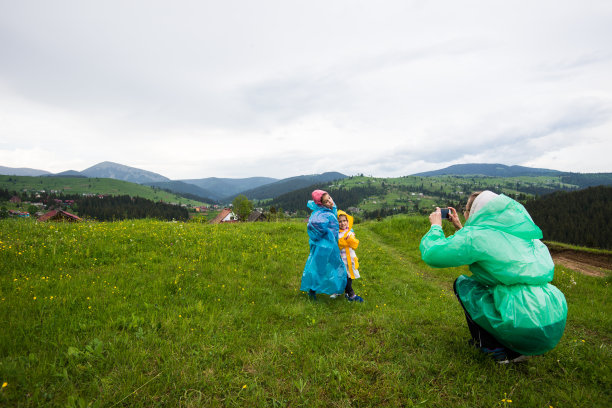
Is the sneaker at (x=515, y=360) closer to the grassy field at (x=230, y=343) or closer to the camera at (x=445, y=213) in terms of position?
the grassy field at (x=230, y=343)

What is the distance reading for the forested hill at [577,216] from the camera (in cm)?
9294

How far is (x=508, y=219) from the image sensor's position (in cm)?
343

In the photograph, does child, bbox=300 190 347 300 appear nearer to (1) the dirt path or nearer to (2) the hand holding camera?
(2) the hand holding camera

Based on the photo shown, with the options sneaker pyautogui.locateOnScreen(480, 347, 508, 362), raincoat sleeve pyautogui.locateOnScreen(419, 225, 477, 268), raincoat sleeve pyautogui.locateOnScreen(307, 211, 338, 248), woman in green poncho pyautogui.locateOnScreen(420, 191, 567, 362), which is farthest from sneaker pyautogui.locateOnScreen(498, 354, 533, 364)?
raincoat sleeve pyautogui.locateOnScreen(307, 211, 338, 248)

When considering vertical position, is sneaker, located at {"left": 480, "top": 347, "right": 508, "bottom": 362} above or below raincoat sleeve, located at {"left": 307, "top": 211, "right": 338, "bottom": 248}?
below

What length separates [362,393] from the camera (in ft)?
11.2

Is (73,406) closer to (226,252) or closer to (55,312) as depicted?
(55,312)

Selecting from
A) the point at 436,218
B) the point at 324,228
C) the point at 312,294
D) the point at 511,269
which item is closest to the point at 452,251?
the point at 511,269

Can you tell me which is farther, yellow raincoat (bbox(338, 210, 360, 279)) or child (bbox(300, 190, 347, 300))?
yellow raincoat (bbox(338, 210, 360, 279))

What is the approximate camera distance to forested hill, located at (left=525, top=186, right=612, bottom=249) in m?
92.9

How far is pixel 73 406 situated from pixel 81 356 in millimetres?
1037

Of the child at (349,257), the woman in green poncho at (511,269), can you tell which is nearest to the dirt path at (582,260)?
the child at (349,257)

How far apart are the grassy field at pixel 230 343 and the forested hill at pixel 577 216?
12190 cm

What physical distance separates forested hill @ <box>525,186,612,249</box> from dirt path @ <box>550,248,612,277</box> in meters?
101
